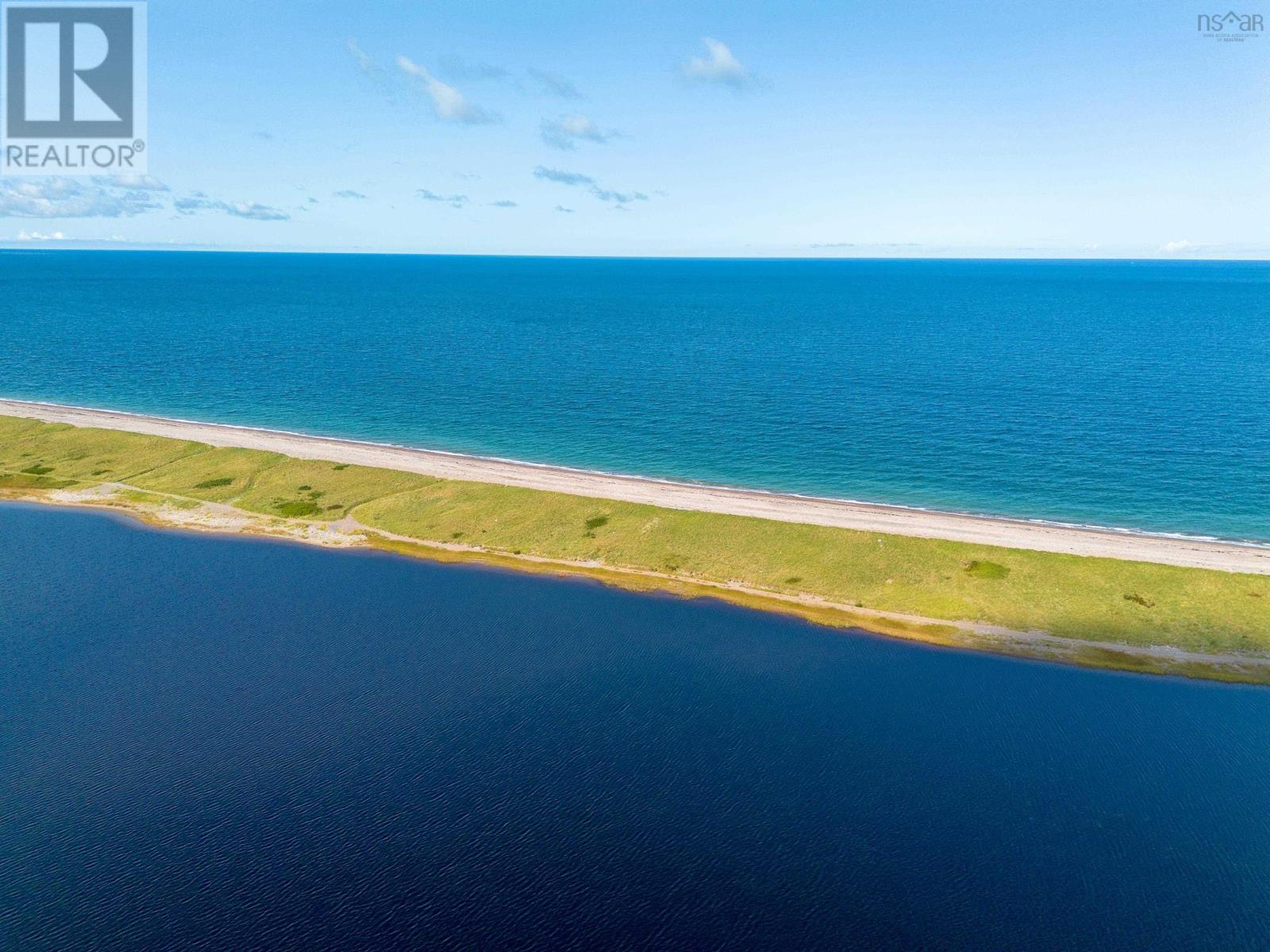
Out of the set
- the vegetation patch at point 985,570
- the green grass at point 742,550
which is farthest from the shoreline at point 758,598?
the vegetation patch at point 985,570

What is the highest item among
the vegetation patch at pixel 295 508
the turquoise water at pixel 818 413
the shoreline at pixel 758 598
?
the turquoise water at pixel 818 413

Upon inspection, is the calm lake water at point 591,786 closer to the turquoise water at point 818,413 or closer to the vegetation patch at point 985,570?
the vegetation patch at point 985,570

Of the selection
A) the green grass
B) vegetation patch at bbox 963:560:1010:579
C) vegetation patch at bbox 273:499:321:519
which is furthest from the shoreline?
vegetation patch at bbox 963:560:1010:579

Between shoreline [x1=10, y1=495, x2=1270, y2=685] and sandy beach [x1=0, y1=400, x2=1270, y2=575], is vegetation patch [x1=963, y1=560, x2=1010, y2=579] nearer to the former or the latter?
sandy beach [x1=0, y1=400, x2=1270, y2=575]

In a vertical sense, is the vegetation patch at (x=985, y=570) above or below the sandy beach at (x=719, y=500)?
below

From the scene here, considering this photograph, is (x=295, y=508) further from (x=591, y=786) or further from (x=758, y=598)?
(x=591, y=786)

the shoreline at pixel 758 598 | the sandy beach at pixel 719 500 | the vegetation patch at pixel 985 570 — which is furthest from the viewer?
the sandy beach at pixel 719 500
